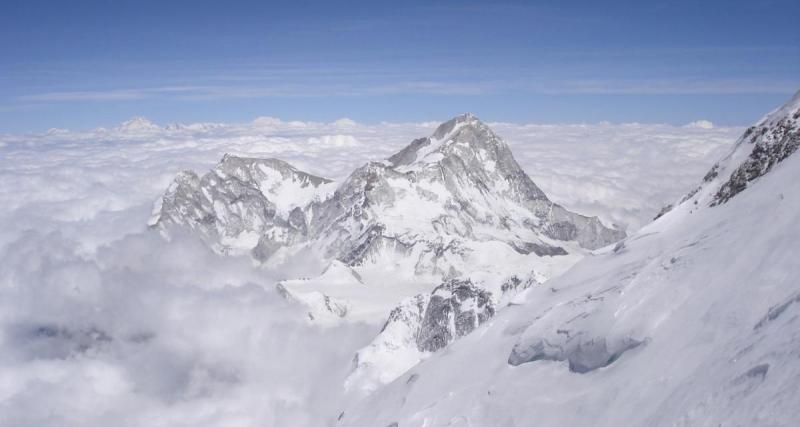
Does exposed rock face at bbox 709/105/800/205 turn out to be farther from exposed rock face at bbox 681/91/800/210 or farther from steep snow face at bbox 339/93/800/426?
steep snow face at bbox 339/93/800/426

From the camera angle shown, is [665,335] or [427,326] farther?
[427,326]

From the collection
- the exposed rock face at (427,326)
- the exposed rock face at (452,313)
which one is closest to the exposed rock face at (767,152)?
the exposed rock face at (427,326)

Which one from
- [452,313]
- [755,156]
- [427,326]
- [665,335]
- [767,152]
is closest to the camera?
[665,335]

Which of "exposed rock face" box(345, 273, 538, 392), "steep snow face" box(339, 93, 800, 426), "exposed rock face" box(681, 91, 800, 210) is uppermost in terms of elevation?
"exposed rock face" box(681, 91, 800, 210)

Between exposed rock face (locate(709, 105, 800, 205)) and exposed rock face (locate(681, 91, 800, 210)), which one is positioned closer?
exposed rock face (locate(709, 105, 800, 205))

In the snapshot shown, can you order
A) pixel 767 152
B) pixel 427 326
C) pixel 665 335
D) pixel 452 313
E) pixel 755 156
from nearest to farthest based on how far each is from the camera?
pixel 665 335, pixel 767 152, pixel 755 156, pixel 452 313, pixel 427 326

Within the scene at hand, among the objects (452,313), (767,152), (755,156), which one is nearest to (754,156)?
(755,156)

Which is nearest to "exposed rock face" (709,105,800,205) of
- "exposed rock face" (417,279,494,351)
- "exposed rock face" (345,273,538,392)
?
"exposed rock face" (345,273,538,392)

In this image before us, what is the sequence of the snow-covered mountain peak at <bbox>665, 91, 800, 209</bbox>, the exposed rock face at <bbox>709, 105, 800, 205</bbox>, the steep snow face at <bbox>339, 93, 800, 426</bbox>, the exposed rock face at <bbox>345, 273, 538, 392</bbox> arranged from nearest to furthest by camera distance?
the steep snow face at <bbox>339, 93, 800, 426</bbox>
the exposed rock face at <bbox>709, 105, 800, 205</bbox>
the snow-covered mountain peak at <bbox>665, 91, 800, 209</bbox>
the exposed rock face at <bbox>345, 273, 538, 392</bbox>

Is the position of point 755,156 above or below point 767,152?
below

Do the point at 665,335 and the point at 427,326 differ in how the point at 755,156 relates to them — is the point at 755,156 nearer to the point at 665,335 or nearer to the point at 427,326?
the point at 665,335
